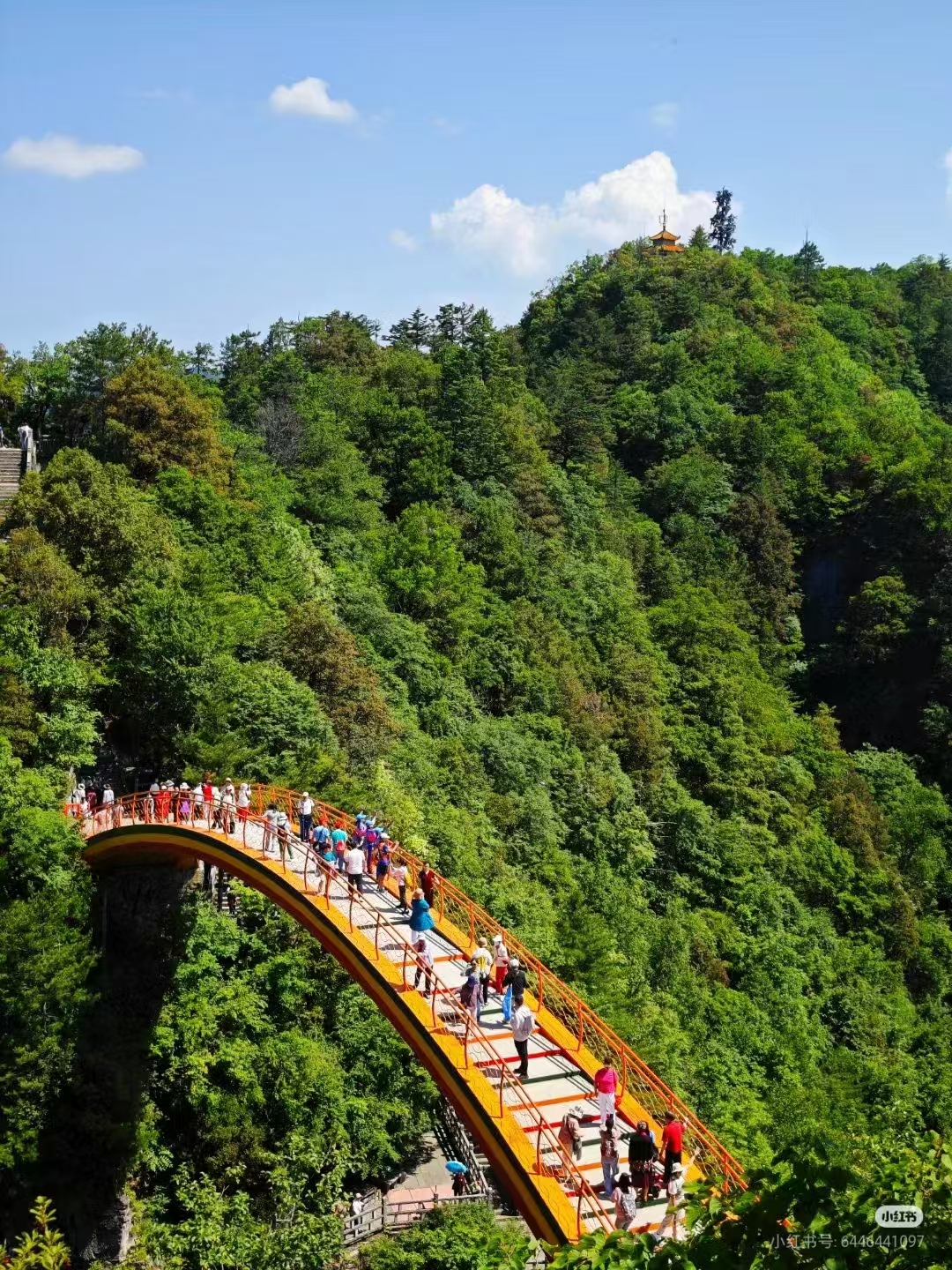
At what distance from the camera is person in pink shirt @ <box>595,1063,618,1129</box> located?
1387 cm

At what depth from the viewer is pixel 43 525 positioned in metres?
34.8

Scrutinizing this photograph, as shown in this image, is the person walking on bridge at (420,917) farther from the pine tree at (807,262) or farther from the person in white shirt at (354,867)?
the pine tree at (807,262)

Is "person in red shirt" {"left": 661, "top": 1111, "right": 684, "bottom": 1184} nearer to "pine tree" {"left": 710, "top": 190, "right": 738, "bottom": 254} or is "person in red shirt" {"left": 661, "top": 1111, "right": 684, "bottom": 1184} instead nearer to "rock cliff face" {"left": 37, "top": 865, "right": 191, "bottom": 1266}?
"rock cliff face" {"left": 37, "top": 865, "right": 191, "bottom": 1266}

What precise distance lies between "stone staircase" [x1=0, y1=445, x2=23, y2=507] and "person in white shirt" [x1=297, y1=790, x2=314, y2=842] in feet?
82.1

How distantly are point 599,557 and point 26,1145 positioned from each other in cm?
4734

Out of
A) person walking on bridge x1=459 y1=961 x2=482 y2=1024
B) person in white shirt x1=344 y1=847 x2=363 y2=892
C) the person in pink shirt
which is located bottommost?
the person in pink shirt

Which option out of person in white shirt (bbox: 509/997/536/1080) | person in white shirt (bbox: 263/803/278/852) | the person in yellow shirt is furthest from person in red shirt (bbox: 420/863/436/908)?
person in white shirt (bbox: 509/997/536/1080)

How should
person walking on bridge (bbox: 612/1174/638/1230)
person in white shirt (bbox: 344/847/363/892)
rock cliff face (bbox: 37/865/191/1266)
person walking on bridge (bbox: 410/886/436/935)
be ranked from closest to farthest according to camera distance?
person walking on bridge (bbox: 612/1174/638/1230) → person walking on bridge (bbox: 410/886/436/935) → person in white shirt (bbox: 344/847/363/892) → rock cliff face (bbox: 37/865/191/1266)

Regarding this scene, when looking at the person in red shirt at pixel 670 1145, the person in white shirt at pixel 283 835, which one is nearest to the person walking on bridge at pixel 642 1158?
the person in red shirt at pixel 670 1145

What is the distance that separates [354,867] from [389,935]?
72.2 inches

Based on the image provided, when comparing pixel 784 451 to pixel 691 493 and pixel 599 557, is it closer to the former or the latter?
pixel 691 493

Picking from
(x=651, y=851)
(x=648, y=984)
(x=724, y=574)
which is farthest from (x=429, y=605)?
(x=724, y=574)

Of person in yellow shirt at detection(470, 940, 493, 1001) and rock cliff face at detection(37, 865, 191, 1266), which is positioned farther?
rock cliff face at detection(37, 865, 191, 1266)

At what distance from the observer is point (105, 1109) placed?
2391 cm
